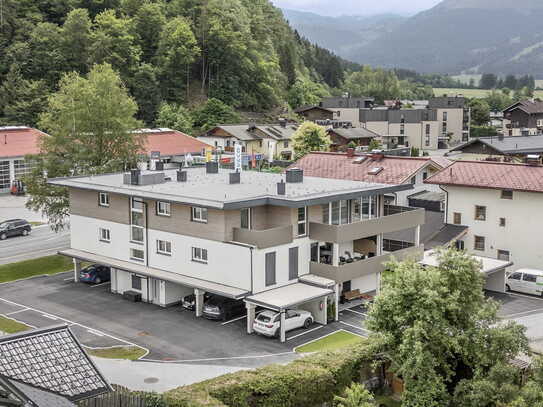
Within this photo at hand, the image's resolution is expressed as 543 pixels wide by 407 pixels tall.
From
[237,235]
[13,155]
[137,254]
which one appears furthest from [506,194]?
[13,155]

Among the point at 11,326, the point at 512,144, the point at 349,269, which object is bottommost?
the point at 11,326

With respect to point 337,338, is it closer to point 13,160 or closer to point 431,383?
point 431,383

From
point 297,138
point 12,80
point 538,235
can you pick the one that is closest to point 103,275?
point 538,235

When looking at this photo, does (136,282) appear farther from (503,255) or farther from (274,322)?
(503,255)

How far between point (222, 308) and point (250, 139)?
57.7 meters

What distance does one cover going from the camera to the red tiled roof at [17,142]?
70062 mm

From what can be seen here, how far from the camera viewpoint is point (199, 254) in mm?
34531

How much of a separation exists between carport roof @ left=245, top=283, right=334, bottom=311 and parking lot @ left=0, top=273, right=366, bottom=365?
165 centimetres

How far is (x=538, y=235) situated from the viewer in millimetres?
41562

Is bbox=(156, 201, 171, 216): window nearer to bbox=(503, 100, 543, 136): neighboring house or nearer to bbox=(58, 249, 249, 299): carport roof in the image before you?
bbox=(58, 249, 249, 299): carport roof

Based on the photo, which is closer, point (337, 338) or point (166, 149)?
point (337, 338)

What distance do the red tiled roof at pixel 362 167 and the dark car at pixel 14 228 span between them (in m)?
22.2

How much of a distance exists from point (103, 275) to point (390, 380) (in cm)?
2076

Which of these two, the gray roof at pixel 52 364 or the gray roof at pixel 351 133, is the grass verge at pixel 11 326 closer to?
the gray roof at pixel 52 364
